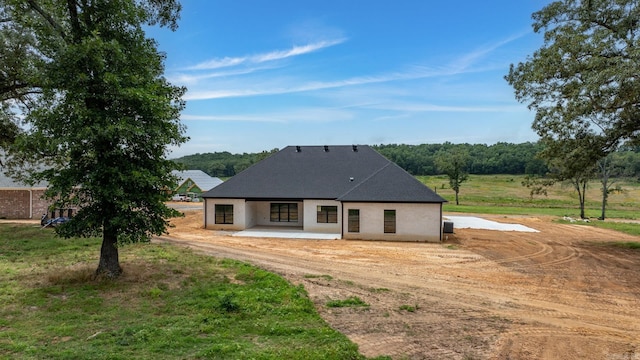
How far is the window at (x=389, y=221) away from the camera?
21328 mm

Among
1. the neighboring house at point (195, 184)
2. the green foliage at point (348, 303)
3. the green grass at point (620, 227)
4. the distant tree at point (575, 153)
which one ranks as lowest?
the green grass at point (620, 227)

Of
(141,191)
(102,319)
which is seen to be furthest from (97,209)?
(102,319)

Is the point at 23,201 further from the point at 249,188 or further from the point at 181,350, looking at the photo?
the point at 181,350

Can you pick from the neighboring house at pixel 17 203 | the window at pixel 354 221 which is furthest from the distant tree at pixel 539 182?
the neighboring house at pixel 17 203

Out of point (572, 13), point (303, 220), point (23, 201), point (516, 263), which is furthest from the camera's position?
point (23, 201)

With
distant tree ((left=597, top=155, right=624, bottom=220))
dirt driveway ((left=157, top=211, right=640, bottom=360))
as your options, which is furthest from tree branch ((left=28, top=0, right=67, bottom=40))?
distant tree ((left=597, top=155, right=624, bottom=220))

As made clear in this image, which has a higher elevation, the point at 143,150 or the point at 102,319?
the point at 143,150

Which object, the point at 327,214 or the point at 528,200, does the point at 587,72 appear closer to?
the point at 327,214

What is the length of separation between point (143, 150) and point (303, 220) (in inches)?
575

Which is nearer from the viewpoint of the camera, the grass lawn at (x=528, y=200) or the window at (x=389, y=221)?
the window at (x=389, y=221)

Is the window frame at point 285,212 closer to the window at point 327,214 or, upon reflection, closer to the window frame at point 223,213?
the window at point 327,214

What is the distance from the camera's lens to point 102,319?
26.2 feet

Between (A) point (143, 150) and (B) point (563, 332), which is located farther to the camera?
(A) point (143, 150)

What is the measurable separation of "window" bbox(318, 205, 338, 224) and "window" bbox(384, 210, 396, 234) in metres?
3.50
